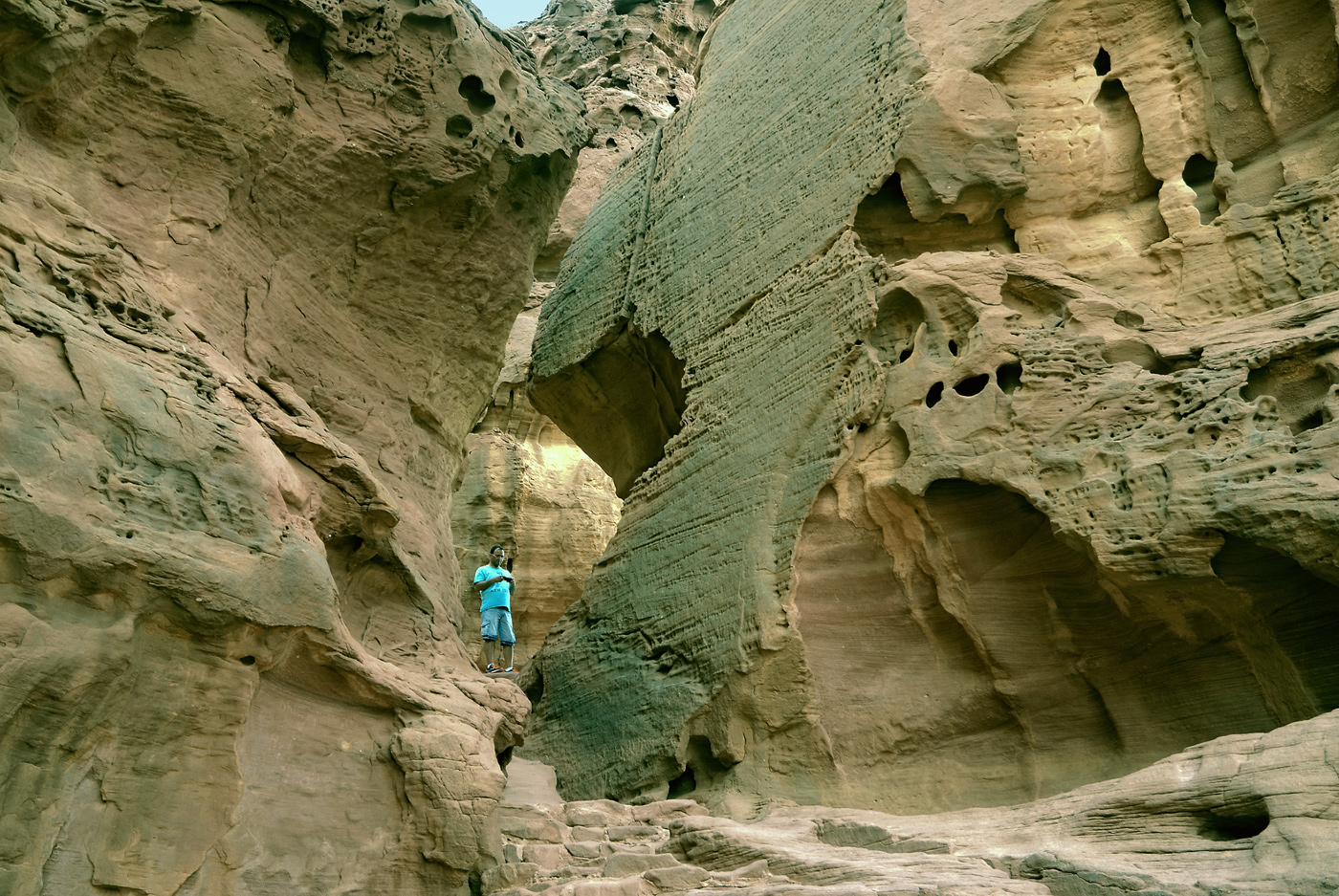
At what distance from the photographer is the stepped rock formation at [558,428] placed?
14742mm

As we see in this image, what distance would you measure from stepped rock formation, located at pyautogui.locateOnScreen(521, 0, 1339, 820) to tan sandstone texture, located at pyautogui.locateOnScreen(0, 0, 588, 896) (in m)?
1.73

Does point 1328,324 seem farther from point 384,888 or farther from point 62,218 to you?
point 62,218

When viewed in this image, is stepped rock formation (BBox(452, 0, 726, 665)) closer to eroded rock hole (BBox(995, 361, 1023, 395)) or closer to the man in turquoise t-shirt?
the man in turquoise t-shirt

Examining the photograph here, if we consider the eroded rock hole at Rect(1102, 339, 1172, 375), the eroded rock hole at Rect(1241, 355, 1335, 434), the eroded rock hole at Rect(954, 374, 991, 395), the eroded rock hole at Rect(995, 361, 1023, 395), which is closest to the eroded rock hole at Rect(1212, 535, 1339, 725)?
the eroded rock hole at Rect(1241, 355, 1335, 434)

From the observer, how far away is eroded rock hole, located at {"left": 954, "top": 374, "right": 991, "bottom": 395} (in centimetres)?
727

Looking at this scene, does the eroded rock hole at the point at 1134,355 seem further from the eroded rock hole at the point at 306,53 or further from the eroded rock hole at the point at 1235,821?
the eroded rock hole at the point at 306,53

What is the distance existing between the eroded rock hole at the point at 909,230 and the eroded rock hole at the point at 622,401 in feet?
7.32

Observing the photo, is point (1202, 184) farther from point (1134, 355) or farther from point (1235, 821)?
point (1235, 821)

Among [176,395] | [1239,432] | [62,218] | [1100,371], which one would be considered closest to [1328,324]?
[1239,432]

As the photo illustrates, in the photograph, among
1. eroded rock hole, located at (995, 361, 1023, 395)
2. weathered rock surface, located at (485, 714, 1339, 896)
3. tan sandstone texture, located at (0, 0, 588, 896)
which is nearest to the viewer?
weathered rock surface, located at (485, 714, 1339, 896)

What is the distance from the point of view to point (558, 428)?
15.9m

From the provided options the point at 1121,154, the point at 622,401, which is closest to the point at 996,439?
the point at 1121,154

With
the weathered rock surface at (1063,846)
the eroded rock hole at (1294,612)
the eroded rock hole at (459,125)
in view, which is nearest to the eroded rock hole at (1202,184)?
the eroded rock hole at (1294,612)

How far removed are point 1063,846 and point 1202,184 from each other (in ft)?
15.8
